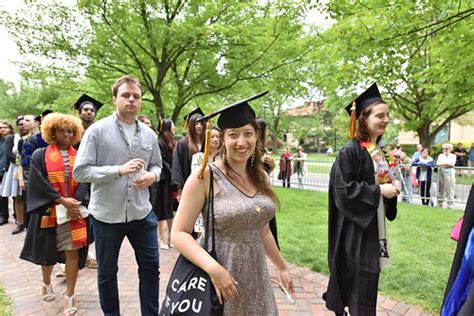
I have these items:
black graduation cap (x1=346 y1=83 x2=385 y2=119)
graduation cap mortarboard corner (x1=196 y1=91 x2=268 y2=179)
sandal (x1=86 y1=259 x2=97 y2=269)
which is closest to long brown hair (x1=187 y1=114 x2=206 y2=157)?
sandal (x1=86 y1=259 x2=97 y2=269)

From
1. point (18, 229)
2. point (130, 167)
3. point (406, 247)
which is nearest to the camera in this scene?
point (130, 167)

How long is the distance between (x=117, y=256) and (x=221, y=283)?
63.9 inches

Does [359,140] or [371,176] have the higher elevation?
[359,140]

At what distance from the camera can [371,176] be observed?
2822 mm

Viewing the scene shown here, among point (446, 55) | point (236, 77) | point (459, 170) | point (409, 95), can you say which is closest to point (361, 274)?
point (446, 55)

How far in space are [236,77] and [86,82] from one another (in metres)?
5.09

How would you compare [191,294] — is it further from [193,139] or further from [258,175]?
[193,139]

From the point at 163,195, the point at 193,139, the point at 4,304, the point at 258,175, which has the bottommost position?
the point at 4,304

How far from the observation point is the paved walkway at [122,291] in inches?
138

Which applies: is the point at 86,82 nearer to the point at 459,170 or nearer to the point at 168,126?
the point at 168,126

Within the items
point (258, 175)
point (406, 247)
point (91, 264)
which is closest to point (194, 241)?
A: point (258, 175)

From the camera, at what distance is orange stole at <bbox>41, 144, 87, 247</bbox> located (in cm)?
332

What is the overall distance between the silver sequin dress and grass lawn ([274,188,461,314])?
260 centimetres

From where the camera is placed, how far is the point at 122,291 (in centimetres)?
394
